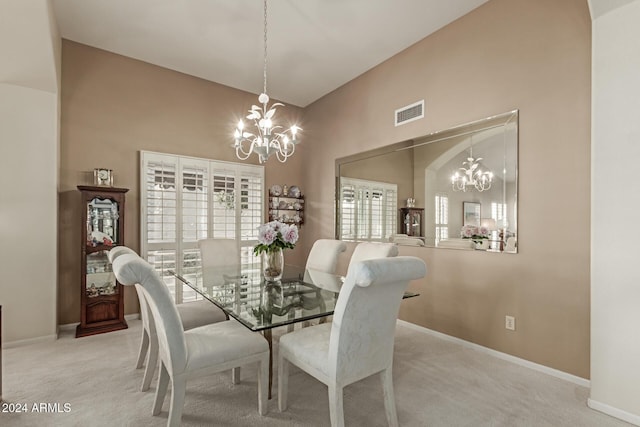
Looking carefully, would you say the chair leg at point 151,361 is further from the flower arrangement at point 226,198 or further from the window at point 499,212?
the window at point 499,212

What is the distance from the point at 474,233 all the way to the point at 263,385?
90.2 inches

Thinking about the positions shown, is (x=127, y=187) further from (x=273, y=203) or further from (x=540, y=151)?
(x=540, y=151)

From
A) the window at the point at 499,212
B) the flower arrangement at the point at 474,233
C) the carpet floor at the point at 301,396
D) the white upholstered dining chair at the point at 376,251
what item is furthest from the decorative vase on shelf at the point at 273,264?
the window at the point at 499,212

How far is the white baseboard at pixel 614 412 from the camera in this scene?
184cm

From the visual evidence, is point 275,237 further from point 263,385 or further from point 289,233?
point 263,385

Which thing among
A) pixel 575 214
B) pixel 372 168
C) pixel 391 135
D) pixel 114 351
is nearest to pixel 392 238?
pixel 372 168

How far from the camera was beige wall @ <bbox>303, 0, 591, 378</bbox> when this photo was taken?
7.62ft

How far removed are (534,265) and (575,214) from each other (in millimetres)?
498

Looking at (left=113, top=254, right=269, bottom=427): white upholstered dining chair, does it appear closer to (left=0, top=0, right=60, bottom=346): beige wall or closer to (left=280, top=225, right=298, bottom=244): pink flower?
(left=280, top=225, right=298, bottom=244): pink flower

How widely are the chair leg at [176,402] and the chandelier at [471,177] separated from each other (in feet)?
9.28

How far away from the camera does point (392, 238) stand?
3.82m

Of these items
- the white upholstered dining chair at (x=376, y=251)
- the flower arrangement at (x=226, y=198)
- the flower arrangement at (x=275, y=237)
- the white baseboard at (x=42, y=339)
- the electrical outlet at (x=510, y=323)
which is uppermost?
the flower arrangement at (x=226, y=198)

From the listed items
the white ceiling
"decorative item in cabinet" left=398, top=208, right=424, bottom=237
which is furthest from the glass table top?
the white ceiling

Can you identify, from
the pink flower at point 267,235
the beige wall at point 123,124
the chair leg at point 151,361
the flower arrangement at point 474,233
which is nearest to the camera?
the chair leg at point 151,361
